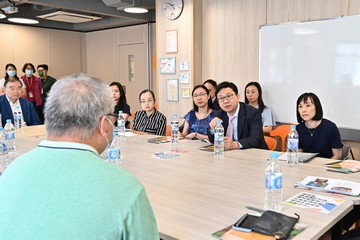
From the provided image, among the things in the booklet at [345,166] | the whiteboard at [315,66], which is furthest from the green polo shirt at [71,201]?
the whiteboard at [315,66]

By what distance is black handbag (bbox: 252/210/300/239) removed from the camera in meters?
1.39

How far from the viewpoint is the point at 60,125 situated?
1.12m

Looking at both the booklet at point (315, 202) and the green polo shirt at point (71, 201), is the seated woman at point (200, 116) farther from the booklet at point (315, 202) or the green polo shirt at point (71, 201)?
the green polo shirt at point (71, 201)

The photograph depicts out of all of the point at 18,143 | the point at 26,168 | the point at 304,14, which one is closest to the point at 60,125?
the point at 26,168

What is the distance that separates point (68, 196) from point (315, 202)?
1260 millimetres

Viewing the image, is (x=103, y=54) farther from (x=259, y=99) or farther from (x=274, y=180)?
(x=274, y=180)

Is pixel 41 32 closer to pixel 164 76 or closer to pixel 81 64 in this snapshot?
pixel 81 64

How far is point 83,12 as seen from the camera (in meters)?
7.36

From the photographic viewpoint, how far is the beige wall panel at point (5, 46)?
26.2ft

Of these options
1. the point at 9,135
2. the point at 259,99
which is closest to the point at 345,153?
the point at 259,99

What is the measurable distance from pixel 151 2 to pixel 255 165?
5.05 m

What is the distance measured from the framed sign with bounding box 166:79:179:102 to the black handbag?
4526 mm

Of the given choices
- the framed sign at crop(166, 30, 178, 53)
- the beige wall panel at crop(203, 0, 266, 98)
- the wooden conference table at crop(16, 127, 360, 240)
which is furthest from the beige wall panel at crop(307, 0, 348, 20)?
the wooden conference table at crop(16, 127, 360, 240)

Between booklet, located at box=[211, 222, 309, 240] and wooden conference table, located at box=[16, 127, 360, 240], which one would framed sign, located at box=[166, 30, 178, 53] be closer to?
wooden conference table, located at box=[16, 127, 360, 240]
